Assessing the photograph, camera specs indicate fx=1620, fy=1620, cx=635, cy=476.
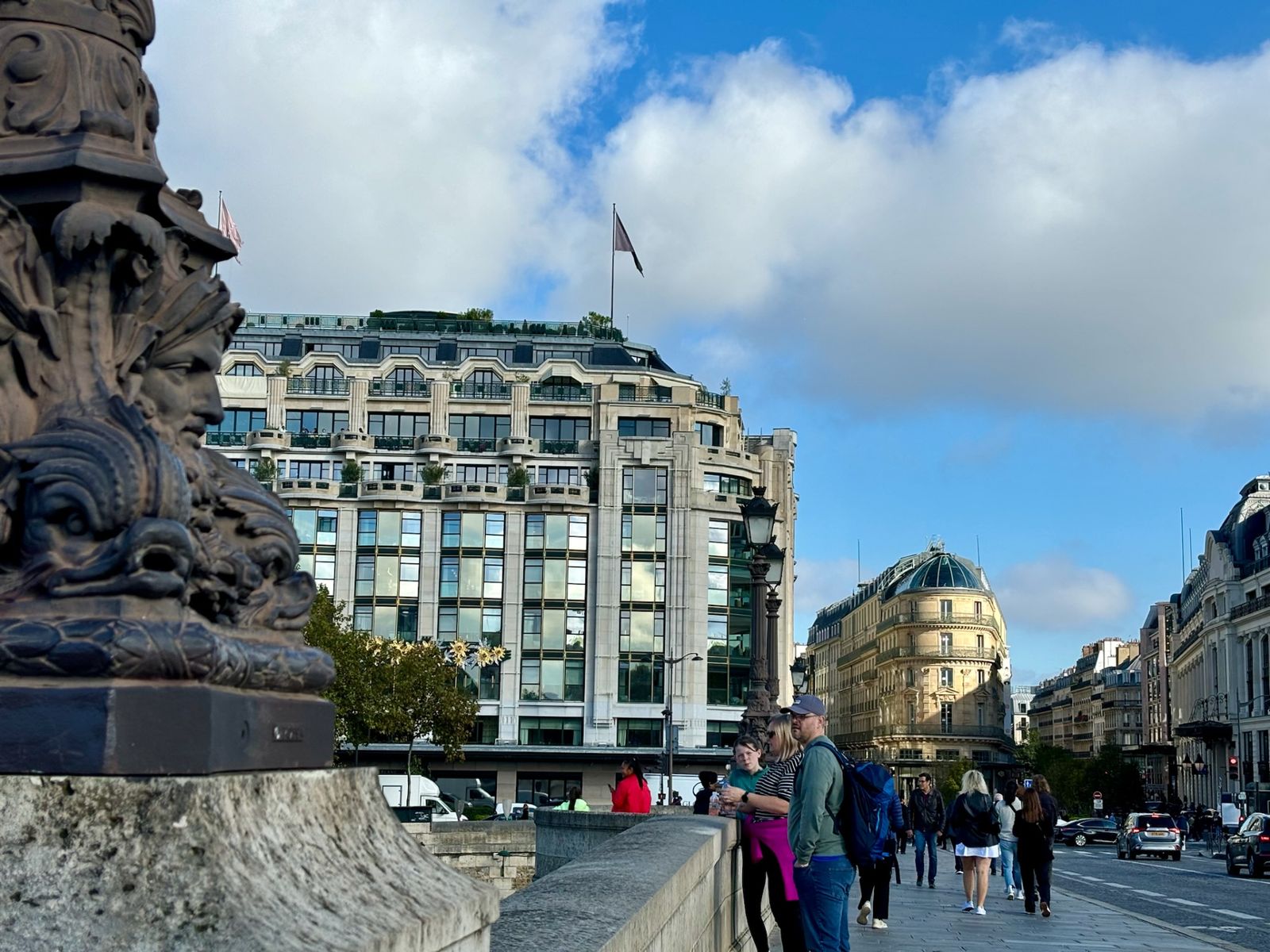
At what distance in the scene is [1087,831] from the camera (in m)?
68.6

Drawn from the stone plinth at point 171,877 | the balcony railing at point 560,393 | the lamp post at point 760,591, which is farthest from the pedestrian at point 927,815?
the balcony railing at point 560,393

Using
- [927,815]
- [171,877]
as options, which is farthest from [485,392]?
[171,877]

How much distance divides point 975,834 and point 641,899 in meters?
13.9

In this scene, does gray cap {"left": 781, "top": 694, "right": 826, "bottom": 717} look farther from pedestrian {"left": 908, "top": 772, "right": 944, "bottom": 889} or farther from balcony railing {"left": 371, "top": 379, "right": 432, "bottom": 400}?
balcony railing {"left": 371, "top": 379, "right": 432, "bottom": 400}

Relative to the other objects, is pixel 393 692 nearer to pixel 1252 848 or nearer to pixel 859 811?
pixel 1252 848

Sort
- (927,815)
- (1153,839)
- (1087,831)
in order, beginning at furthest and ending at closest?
(1087,831) < (1153,839) < (927,815)

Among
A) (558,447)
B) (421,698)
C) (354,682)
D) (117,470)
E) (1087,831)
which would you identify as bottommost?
(1087,831)

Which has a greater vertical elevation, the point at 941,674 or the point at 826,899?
the point at 941,674

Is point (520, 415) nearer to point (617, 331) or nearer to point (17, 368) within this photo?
point (617, 331)

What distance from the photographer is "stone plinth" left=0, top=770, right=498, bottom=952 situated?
2.29 m

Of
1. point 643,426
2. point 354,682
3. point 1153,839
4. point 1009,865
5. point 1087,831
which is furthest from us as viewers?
point 643,426

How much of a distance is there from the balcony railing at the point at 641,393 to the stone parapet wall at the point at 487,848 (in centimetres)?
4763

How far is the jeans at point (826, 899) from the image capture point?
920 centimetres

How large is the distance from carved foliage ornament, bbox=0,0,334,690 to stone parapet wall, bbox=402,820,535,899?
99.5 ft
